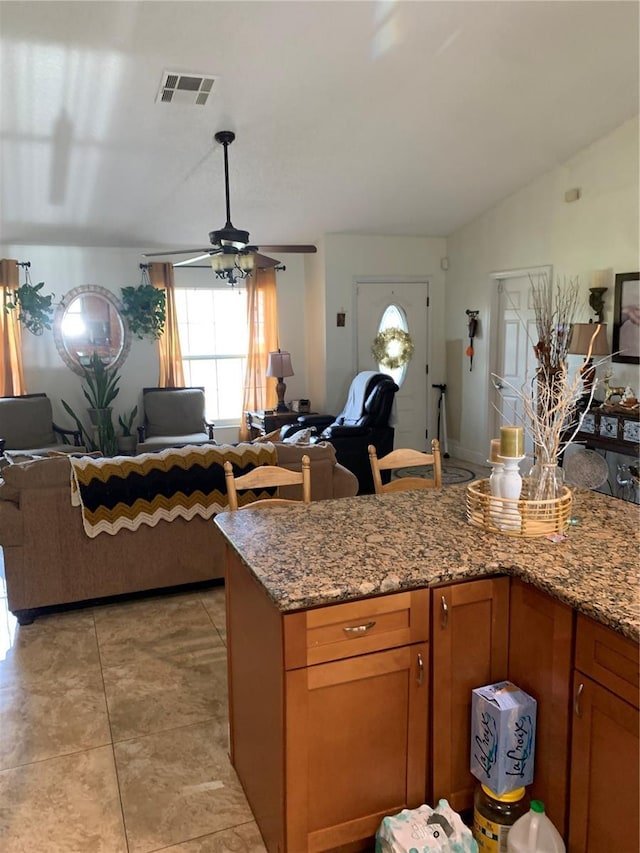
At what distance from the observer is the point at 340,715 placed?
5.33ft

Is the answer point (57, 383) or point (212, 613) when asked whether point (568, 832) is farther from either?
point (57, 383)

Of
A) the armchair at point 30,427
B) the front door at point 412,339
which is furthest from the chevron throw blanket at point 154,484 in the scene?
the front door at point 412,339

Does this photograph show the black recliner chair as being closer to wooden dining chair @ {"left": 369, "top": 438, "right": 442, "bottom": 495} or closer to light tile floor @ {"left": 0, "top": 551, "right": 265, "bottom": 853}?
light tile floor @ {"left": 0, "top": 551, "right": 265, "bottom": 853}

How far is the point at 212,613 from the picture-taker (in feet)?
11.1

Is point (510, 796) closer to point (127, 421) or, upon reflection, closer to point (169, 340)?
point (127, 421)

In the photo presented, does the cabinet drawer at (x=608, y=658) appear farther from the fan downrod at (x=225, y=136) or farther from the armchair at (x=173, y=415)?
the armchair at (x=173, y=415)

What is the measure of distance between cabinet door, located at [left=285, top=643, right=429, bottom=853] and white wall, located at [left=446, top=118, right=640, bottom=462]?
3999 mm

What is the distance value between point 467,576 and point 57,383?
6.00 metres

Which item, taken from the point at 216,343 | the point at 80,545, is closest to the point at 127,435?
the point at 216,343

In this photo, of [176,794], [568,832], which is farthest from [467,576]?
[176,794]

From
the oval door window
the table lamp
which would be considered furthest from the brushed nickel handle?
the oval door window

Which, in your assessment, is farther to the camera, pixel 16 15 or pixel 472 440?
pixel 472 440

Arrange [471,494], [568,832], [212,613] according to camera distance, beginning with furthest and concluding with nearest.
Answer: [212,613]
[471,494]
[568,832]

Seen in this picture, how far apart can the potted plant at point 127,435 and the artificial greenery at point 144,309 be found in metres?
0.87
